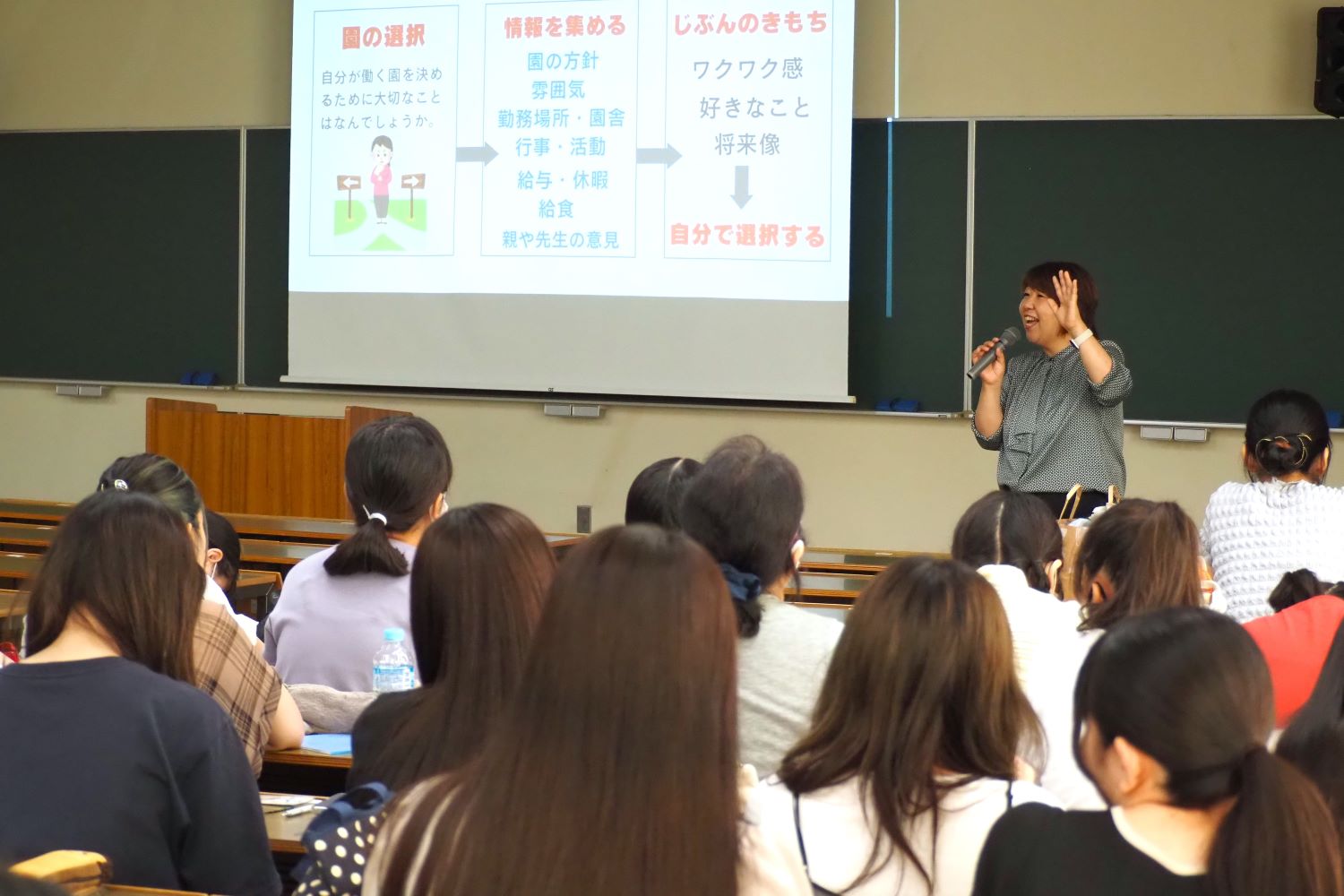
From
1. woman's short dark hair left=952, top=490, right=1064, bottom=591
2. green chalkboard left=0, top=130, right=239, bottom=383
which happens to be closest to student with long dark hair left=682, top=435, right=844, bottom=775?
woman's short dark hair left=952, top=490, right=1064, bottom=591

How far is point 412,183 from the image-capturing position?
6316 mm

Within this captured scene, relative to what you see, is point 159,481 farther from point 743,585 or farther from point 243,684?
point 743,585

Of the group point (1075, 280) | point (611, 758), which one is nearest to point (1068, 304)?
point (1075, 280)

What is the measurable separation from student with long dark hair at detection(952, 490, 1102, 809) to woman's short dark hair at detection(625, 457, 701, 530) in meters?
0.53

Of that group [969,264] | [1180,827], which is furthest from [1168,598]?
[969,264]

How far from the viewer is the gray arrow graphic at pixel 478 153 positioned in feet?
20.4

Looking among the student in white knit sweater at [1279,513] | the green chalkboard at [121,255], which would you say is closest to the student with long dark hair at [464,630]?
the student in white knit sweater at [1279,513]

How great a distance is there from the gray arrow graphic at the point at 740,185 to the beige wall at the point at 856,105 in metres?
0.57

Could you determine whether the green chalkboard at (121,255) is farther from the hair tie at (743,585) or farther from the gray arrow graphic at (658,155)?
the hair tie at (743,585)

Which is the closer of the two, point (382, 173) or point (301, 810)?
point (301, 810)

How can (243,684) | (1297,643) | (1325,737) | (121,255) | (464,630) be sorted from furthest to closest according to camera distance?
(121,255)
(1297,643)
(243,684)
(464,630)
(1325,737)

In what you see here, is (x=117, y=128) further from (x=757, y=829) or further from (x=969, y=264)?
(x=757, y=829)

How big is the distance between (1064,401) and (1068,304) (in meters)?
0.29

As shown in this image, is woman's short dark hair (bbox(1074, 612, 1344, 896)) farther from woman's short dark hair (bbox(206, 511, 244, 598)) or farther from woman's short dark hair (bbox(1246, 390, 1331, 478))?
woman's short dark hair (bbox(206, 511, 244, 598))
